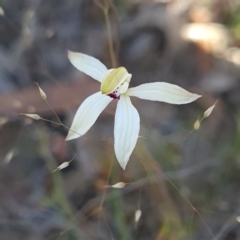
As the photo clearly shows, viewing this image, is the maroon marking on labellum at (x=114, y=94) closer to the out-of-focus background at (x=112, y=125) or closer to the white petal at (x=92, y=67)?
the white petal at (x=92, y=67)

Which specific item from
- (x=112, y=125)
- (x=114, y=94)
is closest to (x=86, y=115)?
(x=114, y=94)

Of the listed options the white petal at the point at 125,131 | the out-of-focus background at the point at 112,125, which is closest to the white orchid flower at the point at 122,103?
the white petal at the point at 125,131

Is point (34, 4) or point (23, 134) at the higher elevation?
point (34, 4)

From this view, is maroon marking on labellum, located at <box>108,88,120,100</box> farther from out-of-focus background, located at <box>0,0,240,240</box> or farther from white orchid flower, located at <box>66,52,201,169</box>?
out-of-focus background, located at <box>0,0,240,240</box>

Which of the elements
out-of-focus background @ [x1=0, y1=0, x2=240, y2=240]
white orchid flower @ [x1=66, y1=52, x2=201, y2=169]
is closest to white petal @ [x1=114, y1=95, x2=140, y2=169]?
white orchid flower @ [x1=66, y1=52, x2=201, y2=169]

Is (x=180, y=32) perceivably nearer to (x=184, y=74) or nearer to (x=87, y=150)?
(x=184, y=74)

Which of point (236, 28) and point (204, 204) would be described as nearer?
point (204, 204)

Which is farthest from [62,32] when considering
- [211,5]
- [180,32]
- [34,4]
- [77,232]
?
[77,232]
